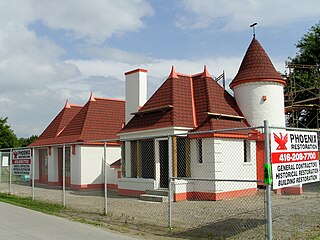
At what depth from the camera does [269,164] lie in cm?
808

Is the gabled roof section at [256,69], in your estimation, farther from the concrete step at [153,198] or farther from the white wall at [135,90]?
the concrete step at [153,198]

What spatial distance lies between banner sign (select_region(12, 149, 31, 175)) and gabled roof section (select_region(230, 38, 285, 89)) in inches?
419

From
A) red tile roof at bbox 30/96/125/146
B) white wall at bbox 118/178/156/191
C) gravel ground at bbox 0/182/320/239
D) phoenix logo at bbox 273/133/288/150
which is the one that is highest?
red tile roof at bbox 30/96/125/146

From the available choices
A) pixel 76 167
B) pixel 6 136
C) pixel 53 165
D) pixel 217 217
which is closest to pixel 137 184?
pixel 76 167

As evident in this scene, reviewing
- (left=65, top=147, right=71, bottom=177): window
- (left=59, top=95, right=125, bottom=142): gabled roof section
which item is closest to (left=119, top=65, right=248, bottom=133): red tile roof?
(left=59, top=95, right=125, bottom=142): gabled roof section

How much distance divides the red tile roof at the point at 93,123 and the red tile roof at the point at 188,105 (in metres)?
4.91

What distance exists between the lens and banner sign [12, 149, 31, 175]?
18.4 metres

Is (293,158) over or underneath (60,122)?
underneath

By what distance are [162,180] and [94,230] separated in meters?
8.18

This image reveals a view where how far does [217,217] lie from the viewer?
40.7 ft

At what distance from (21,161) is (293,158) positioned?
547 inches

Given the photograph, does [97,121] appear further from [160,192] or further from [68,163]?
[160,192]

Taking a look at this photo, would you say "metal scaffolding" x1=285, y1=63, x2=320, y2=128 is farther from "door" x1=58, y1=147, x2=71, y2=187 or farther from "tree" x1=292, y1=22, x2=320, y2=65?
"door" x1=58, y1=147, x2=71, y2=187

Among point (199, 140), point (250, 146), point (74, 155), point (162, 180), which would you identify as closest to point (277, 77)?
point (250, 146)
